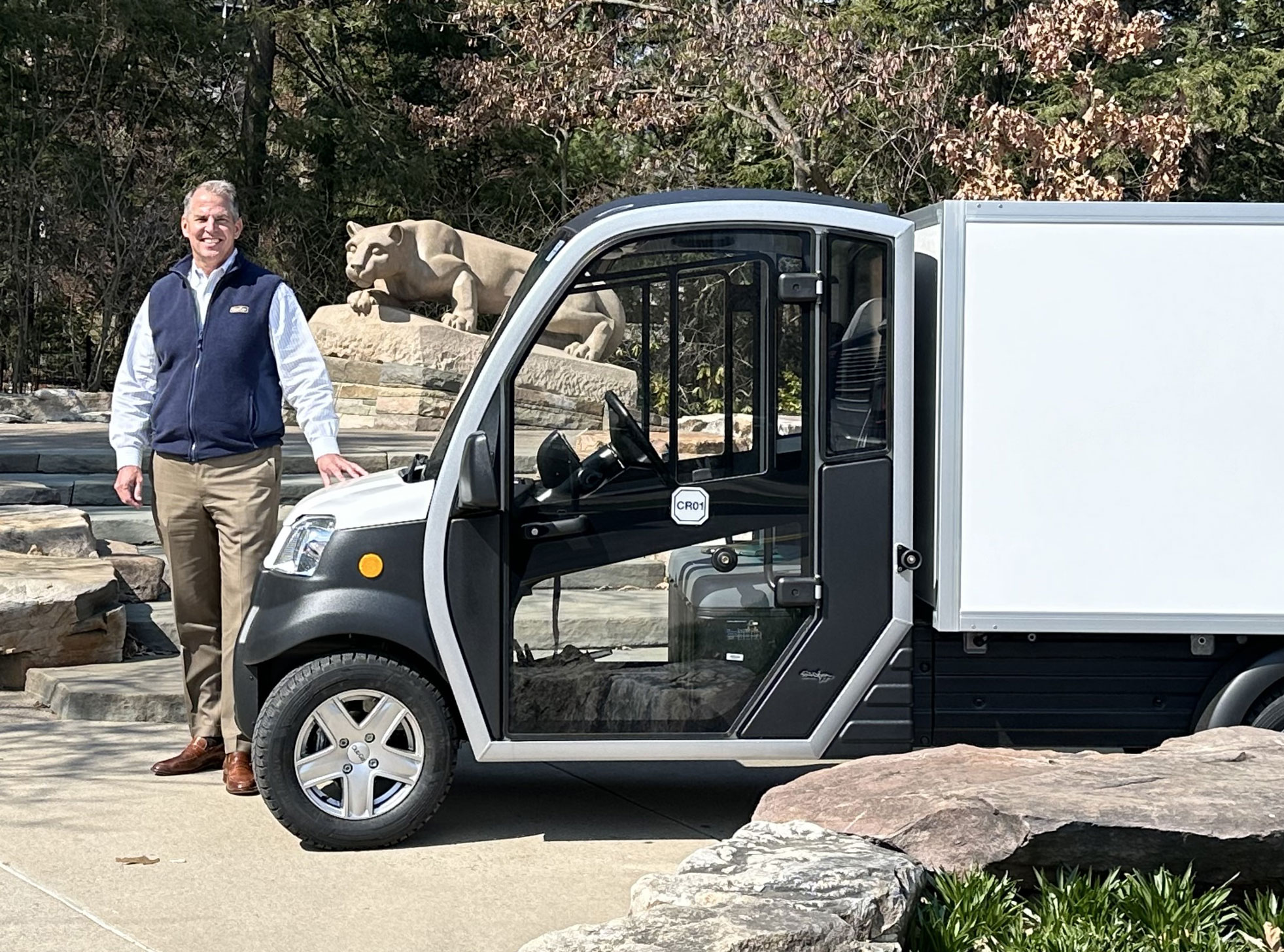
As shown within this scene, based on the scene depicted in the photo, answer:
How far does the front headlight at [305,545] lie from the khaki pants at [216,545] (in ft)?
1.55

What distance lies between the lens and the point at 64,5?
2333 centimetres

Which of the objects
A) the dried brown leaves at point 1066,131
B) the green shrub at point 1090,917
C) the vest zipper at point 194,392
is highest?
the dried brown leaves at point 1066,131

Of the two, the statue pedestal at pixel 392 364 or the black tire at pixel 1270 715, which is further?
the statue pedestal at pixel 392 364

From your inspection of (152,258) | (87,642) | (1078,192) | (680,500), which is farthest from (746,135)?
(680,500)

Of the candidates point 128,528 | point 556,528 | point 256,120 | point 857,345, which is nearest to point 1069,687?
point 857,345

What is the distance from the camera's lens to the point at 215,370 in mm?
5488

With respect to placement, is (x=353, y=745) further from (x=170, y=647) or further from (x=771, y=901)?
(x=170, y=647)

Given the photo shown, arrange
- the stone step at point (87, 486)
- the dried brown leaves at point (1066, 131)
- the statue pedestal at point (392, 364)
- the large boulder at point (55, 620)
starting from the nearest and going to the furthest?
1. the large boulder at point (55, 620)
2. the stone step at point (87, 486)
3. the statue pedestal at point (392, 364)
4. the dried brown leaves at point (1066, 131)

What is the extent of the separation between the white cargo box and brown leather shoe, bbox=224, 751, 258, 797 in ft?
8.12

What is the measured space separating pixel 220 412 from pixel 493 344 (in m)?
1.24

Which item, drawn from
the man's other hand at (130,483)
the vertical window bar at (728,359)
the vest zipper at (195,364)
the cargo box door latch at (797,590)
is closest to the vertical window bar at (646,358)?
the vertical window bar at (728,359)

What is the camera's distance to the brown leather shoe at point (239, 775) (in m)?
5.53

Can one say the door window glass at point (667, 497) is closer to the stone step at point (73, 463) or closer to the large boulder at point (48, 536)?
the large boulder at point (48, 536)

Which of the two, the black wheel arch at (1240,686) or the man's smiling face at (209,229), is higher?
the man's smiling face at (209,229)
